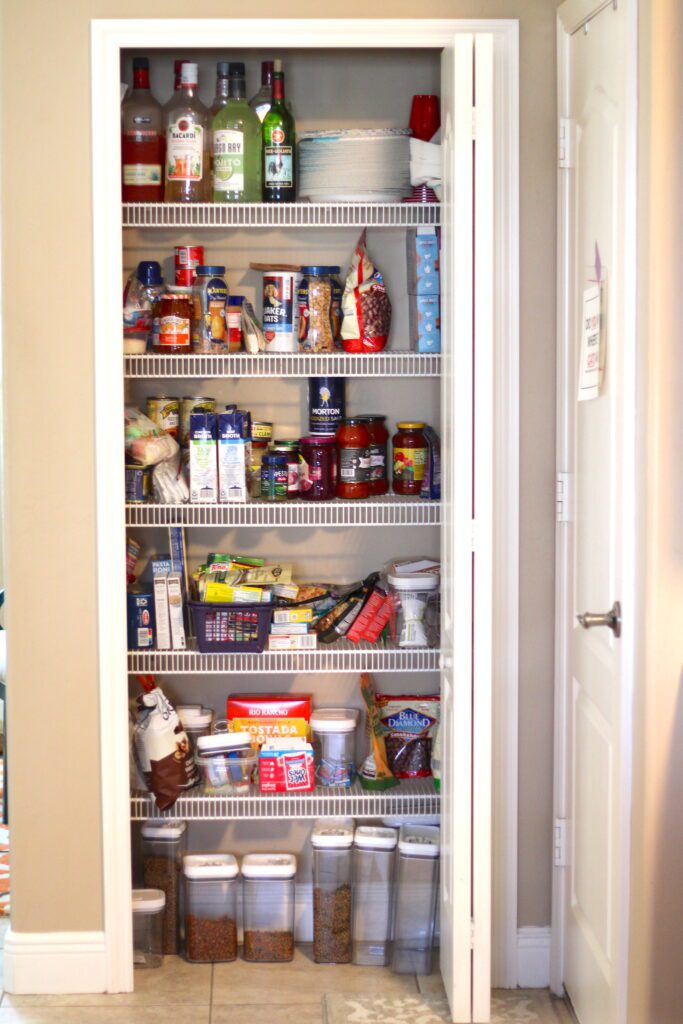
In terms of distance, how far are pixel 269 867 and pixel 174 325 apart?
1.34m

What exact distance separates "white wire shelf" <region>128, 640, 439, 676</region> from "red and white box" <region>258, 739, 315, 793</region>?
0.65 feet

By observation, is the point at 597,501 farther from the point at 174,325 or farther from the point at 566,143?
the point at 174,325

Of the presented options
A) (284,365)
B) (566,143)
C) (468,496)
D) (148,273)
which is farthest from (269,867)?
(566,143)

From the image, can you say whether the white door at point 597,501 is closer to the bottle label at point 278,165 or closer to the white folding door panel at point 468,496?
the white folding door panel at point 468,496

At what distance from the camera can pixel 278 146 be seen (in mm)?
2863

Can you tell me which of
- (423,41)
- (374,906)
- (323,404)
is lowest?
(374,906)

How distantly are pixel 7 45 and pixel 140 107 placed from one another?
0.34 m

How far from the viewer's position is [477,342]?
97.0 inches

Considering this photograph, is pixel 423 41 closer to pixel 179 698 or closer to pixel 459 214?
pixel 459 214

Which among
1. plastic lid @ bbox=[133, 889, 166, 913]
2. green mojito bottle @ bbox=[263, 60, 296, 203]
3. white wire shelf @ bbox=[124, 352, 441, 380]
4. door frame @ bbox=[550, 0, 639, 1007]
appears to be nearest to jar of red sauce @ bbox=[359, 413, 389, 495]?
white wire shelf @ bbox=[124, 352, 441, 380]

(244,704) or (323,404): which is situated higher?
(323,404)

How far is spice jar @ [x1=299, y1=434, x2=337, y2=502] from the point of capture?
2.96 metres

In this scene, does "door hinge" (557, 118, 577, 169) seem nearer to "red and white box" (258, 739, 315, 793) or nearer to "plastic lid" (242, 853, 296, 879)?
"red and white box" (258, 739, 315, 793)

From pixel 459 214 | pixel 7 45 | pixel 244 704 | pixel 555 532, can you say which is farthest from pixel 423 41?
pixel 244 704
